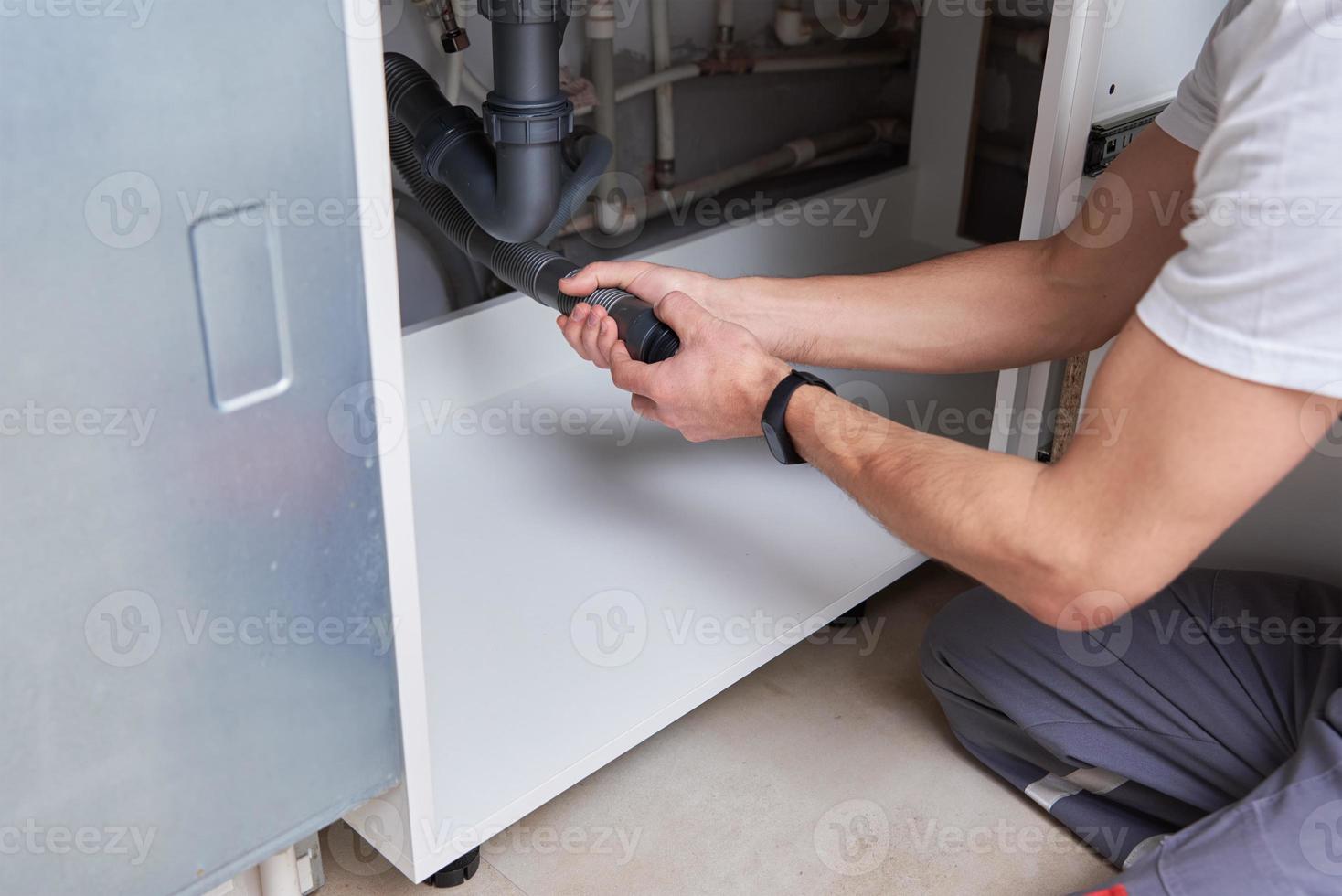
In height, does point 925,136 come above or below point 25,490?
below

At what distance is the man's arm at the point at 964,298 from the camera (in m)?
1.04

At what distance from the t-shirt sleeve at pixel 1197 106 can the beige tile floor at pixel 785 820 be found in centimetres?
62

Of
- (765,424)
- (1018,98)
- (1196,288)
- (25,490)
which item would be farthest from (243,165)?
(1018,98)

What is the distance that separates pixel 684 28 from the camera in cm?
169

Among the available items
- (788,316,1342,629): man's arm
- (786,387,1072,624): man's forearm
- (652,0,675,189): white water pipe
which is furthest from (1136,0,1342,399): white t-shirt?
(652,0,675,189): white water pipe

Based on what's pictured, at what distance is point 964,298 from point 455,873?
27.0 inches

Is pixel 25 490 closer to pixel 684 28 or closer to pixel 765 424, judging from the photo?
pixel 765 424

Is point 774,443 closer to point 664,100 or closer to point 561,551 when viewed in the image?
point 561,551

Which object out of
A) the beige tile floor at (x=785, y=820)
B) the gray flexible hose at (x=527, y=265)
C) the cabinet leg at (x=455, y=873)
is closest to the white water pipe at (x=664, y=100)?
the gray flexible hose at (x=527, y=265)

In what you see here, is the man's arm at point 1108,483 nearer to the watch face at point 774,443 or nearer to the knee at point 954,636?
the watch face at point 774,443

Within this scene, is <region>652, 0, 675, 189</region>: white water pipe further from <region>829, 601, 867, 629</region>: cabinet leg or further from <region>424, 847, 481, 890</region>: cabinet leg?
<region>424, 847, 481, 890</region>: cabinet leg

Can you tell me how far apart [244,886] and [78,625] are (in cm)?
41

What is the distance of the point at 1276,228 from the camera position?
0.68 meters

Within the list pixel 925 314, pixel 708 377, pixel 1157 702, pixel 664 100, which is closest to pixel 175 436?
pixel 708 377
